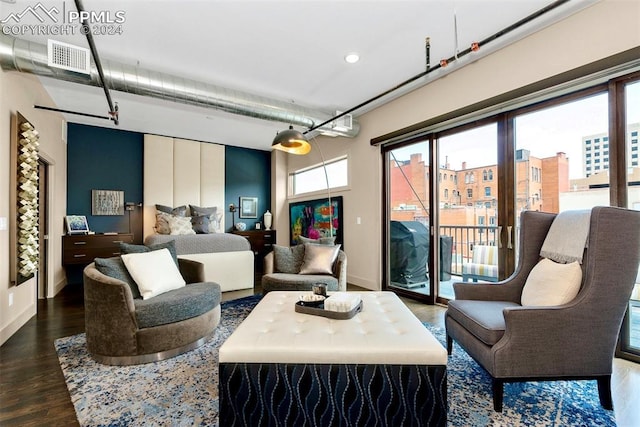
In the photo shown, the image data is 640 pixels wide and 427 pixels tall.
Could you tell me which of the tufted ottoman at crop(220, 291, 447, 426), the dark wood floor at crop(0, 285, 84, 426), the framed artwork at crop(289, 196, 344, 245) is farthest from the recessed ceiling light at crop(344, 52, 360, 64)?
the dark wood floor at crop(0, 285, 84, 426)

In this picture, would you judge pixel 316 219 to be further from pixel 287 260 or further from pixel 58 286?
pixel 58 286

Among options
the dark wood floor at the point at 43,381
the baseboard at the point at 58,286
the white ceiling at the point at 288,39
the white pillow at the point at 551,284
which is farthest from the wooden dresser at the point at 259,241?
the white pillow at the point at 551,284

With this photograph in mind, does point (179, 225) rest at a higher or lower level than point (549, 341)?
higher

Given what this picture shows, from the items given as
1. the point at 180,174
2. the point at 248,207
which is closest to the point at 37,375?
the point at 180,174

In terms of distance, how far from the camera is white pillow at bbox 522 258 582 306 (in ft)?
6.29

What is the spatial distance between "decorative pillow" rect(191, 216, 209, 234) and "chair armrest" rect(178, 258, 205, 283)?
2.79 metres

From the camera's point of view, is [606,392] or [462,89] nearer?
[606,392]

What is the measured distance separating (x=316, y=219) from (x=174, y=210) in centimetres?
291

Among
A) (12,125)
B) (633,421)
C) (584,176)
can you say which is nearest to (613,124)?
(584,176)

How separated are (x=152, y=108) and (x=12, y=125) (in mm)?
1930

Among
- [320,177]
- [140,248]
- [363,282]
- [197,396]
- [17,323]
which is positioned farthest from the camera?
[320,177]

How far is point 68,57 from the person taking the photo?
2775 millimetres

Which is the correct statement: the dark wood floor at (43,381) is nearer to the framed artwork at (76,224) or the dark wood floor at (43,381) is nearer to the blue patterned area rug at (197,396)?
the blue patterned area rug at (197,396)

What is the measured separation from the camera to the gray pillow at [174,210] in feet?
20.0
